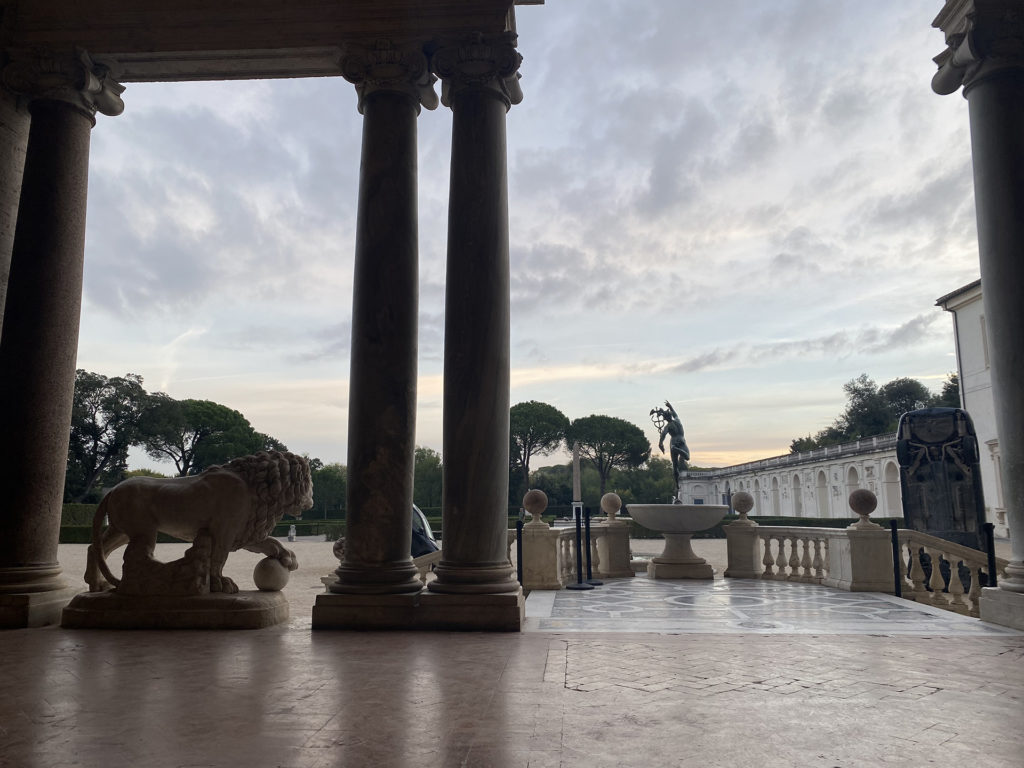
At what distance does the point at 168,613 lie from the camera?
37.5 ft

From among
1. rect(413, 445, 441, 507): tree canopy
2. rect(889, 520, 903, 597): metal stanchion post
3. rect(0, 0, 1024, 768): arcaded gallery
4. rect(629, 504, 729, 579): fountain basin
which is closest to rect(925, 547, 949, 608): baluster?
rect(889, 520, 903, 597): metal stanchion post

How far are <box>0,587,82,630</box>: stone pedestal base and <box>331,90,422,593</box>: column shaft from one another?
4824mm

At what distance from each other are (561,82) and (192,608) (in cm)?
2245

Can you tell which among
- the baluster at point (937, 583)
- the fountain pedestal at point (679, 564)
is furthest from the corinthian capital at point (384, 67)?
the baluster at point (937, 583)

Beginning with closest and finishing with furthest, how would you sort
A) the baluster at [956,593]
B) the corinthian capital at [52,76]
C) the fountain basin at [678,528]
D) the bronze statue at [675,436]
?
1. the corinthian capital at [52,76]
2. the baluster at [956,593]
3. the fountain basin at [678,528]
4. the bronze statue at [675,436]

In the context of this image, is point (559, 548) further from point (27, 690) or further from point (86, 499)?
point (86, 499)

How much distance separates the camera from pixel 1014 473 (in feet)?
37.4

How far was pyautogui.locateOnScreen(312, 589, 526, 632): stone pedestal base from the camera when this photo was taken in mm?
11094

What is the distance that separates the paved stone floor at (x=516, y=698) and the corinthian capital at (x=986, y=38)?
932 cm

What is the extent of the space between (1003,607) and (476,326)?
31.9 feet

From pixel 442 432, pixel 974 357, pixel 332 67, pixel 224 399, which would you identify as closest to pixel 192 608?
pixel 442 432

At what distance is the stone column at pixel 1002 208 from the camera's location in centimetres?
1142

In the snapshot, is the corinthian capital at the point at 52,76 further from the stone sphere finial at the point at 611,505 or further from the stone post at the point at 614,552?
the stone sphere finial at the point at 611,505

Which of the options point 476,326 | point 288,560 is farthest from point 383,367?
point 288,560
